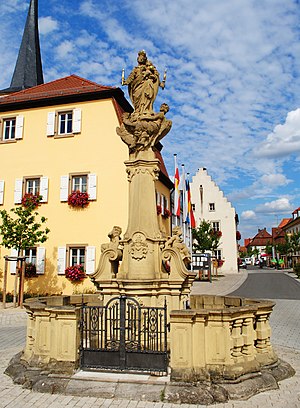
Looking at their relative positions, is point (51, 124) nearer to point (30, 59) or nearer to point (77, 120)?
point (77, 120)

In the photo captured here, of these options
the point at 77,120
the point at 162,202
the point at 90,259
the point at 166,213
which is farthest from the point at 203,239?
the point at 77,120

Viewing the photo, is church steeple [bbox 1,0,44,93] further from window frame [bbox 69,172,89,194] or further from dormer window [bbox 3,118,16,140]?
window frame [bbox 69,172,89,194]

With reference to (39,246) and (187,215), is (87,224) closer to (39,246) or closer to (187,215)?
(39,246)

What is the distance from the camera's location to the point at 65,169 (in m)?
19.2

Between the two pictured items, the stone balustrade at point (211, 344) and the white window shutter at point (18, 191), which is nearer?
the stone balustrade at point (211, 344)

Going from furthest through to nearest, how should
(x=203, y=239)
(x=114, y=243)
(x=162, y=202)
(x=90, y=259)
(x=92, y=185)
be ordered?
(x=203, y=239), (x=162, y=202), (x=92, y=185), (x=90, y=259), (x=114, y=243)

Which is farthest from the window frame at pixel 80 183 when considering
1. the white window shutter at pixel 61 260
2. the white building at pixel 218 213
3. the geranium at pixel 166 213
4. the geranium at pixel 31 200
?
the white building at pixel 218 213

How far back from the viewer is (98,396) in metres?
4.92

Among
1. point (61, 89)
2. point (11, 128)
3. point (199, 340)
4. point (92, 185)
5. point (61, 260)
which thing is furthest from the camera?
point (11, 128)

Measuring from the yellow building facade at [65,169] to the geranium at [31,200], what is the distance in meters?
0.46

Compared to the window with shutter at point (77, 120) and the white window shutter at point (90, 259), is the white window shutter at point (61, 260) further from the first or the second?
the window with shutter at point (77, 120)

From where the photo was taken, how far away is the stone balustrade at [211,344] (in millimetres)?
5180

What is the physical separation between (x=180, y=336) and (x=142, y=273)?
6.18 ft

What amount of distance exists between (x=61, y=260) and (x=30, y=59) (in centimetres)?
1609
